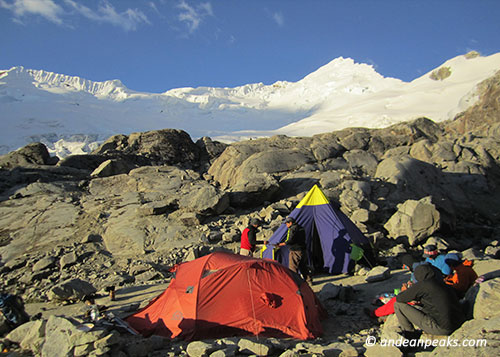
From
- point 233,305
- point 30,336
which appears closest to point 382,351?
point 233,305

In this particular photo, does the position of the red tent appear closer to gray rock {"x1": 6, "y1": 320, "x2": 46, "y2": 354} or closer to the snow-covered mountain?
gray rock {"x1": 6, "y1": 320, "x2": 46, "y2": 354}

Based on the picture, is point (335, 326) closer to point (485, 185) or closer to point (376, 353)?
point (376, 353)

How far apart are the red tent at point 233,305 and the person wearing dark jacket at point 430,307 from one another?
5.53 feet

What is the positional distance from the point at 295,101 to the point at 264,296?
129 m

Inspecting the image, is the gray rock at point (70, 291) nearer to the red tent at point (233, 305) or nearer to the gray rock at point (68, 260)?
the red tent at point (233, 305)

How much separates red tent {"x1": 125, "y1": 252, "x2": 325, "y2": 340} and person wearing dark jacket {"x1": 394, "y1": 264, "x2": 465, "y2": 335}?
5.53 feet

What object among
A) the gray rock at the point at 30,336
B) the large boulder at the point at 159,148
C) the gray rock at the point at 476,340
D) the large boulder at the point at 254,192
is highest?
the large boulder at the point at 159,148

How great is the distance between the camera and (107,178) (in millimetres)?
18703

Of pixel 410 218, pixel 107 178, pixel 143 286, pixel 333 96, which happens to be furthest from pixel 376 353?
pixel 333 96

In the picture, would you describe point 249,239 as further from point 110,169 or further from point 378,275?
point 110,169

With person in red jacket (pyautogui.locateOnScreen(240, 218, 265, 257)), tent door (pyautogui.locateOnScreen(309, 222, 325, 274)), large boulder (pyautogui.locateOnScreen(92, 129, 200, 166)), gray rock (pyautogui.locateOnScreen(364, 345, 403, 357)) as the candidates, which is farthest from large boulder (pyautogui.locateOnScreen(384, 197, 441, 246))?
large boulder (pyautogui.locateOnScreen(92, 129, 200, 166))

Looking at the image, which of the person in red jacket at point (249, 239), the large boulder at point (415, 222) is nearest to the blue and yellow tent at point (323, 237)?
the person in red jacket at point (249, 239)

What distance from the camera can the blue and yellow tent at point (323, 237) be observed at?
10383 mm

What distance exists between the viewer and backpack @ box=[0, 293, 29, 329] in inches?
246
